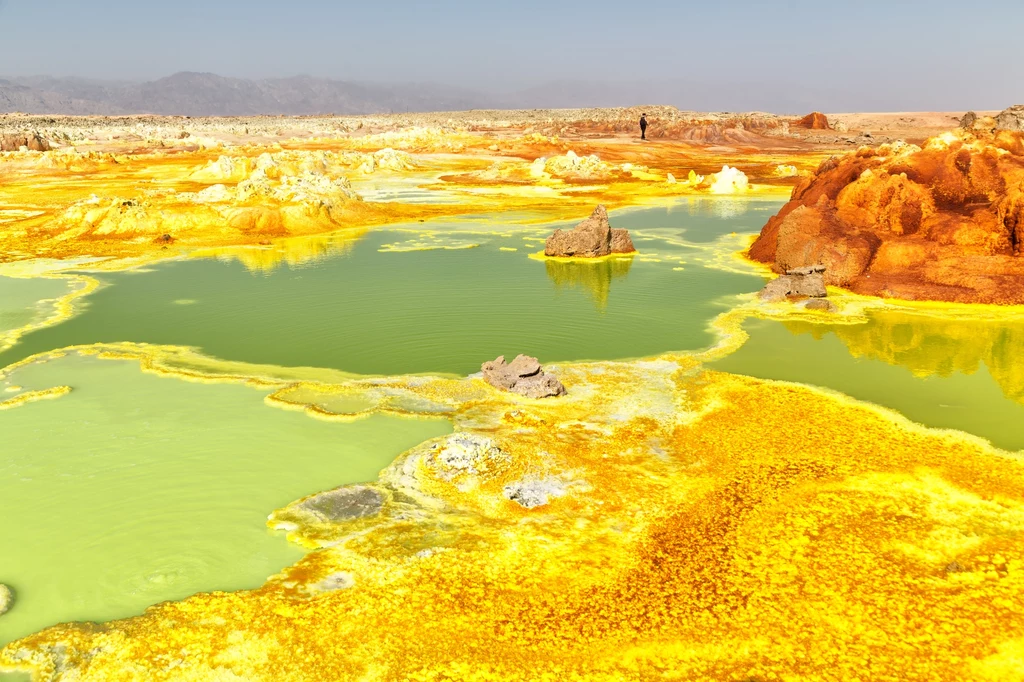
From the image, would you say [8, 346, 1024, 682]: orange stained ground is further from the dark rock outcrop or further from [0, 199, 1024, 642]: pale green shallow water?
the dark rock outcrop

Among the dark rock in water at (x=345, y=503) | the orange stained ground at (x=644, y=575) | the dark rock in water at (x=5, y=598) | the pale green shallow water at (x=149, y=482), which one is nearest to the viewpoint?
the orange stained ground at (x=644, y=575)

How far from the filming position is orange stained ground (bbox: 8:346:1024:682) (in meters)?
7.90

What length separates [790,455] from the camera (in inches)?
503

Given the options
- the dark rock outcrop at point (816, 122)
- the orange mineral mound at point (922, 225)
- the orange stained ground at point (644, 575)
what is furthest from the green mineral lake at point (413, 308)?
the dark rock outcrop at point (816, 122)

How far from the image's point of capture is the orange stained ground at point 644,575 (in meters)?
7.90

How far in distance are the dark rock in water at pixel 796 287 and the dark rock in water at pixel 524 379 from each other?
11.7 meters

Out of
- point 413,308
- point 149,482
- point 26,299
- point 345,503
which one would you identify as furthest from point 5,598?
point 26,299

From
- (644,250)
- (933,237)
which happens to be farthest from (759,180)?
(933,237)

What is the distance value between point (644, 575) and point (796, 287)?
1743 centimetres

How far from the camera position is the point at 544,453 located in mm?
12734

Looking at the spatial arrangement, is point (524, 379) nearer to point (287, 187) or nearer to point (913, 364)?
point (913, 364)

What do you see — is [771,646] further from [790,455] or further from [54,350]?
[54,350]

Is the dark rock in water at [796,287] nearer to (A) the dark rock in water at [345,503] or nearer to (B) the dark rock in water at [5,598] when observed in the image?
(A) the dark rock in water at [345,503]

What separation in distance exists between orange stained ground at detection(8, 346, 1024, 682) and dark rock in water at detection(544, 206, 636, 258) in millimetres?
18713
